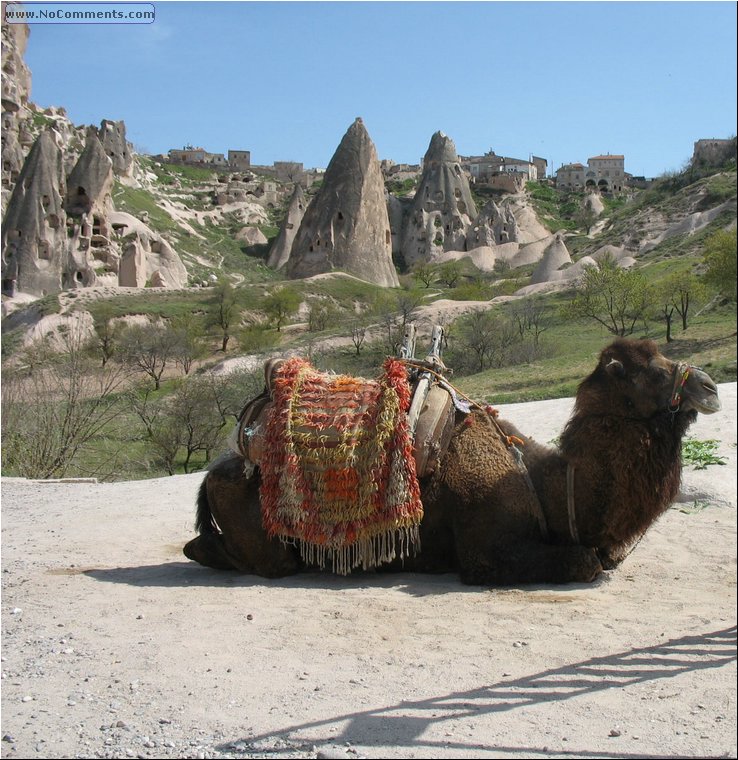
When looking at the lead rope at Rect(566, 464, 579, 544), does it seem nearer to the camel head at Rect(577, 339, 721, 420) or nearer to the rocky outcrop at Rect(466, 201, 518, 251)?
the camel head at Rect(577, 339, 721, 420)

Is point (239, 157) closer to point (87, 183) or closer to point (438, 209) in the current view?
point (438, 209)

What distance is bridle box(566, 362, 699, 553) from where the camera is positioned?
5316 millimetres

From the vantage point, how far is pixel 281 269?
70125mm

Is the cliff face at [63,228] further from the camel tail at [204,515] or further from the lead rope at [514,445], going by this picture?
the lead rope at [514,445]

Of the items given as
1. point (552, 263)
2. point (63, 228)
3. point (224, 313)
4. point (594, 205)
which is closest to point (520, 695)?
point (224, 313)

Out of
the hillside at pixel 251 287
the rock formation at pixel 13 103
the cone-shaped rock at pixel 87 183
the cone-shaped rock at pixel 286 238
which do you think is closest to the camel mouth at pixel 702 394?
the hillside at pixel 251 287

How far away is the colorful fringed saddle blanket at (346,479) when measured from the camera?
18.5 feet

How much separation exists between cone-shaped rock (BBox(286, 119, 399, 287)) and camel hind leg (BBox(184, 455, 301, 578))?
179 feet

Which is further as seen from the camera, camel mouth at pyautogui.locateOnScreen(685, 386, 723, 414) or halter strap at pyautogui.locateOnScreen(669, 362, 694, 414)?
halter strap at pyautogui.locateOnScreen(669, 362, 694, 414)

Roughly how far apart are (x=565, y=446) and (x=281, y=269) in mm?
65547

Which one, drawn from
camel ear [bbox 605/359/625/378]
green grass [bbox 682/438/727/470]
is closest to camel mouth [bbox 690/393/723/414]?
camel ear [bbox 605/359/625/378]

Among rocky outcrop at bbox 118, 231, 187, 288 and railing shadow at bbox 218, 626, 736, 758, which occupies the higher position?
rocky outcrop at bbox 118, 231, 187, 288

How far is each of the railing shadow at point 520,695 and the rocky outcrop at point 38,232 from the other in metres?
47.7

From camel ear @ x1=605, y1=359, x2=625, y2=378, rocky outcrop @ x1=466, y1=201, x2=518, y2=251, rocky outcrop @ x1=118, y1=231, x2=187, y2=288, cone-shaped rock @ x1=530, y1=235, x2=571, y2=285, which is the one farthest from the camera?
rocky outcrop @ x1=466, y1=201, x2=518, y2=251
